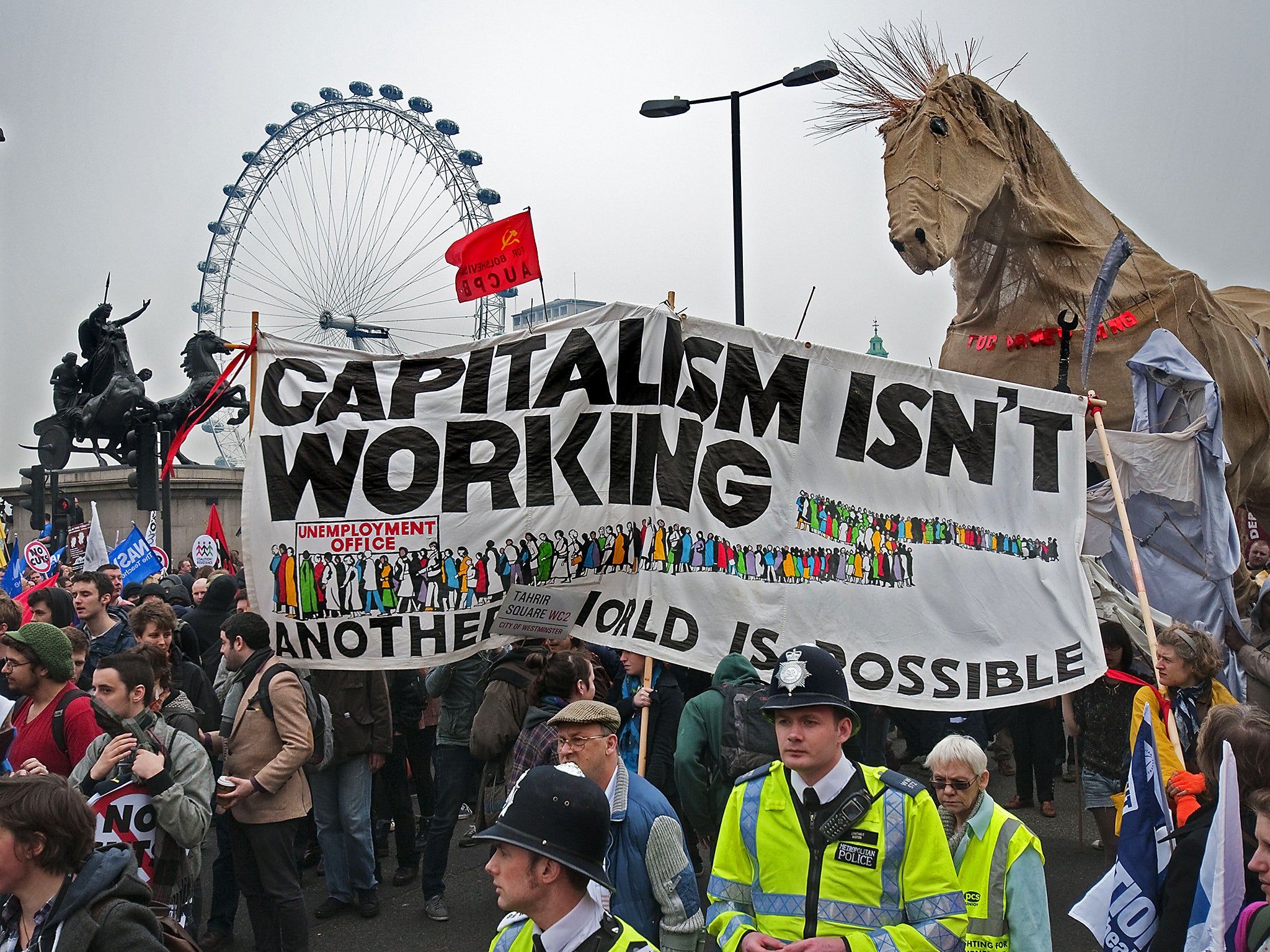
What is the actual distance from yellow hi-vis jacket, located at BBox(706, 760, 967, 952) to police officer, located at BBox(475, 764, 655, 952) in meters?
0.47

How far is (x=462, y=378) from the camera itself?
5535 millimetres

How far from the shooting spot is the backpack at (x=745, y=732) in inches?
187

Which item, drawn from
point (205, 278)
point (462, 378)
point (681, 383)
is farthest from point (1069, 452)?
point (205, 278)

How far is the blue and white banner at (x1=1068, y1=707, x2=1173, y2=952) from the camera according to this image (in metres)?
3.39

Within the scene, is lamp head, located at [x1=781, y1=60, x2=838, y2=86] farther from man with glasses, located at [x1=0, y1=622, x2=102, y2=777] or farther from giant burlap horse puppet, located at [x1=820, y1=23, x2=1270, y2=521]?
man with glasses, located at [x1=0, y1=622, x2=102, y2=777]

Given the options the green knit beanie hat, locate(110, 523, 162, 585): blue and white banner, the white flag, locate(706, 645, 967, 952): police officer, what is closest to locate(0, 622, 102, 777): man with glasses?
the green knit beanie hat

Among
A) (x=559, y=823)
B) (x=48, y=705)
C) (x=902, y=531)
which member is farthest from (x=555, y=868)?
(x=902, y=531)

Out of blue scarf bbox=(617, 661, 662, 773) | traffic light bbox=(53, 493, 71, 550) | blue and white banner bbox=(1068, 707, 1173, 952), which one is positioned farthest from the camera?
traffic light bbox=(53, 493, 71, 550)

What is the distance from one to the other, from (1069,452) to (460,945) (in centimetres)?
426

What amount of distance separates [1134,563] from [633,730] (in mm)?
2720

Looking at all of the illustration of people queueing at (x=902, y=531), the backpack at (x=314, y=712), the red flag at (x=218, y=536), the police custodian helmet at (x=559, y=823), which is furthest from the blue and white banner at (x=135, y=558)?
the police custodian helmet at (x=559, y=823)

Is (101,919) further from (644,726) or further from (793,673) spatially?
(644,726)

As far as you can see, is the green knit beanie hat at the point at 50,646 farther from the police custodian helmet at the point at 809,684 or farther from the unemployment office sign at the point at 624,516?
the police custodian helmet at the point at 809,684

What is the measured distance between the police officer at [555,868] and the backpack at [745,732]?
2307mm
